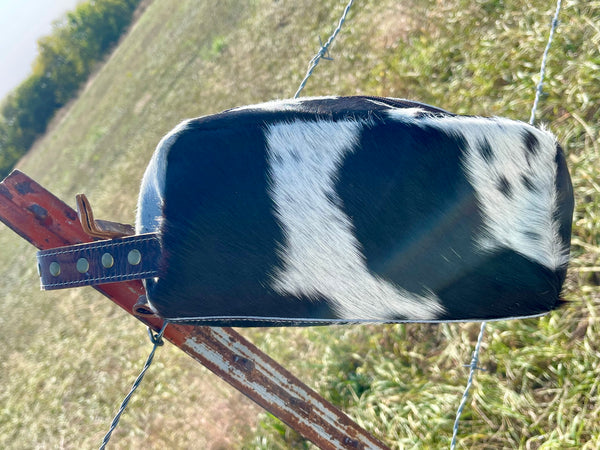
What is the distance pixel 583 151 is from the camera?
2.49 meters

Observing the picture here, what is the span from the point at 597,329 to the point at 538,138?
147cm

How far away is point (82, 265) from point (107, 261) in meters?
0.07

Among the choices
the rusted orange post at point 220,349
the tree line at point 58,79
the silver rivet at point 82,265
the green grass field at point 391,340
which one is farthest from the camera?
the tree line at point 58,79

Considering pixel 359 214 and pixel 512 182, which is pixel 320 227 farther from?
pixel 512 182

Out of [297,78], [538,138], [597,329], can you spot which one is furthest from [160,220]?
[297,78]

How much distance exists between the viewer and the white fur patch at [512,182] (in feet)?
2.88

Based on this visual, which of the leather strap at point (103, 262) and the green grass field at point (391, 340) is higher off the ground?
the leather strap at point (103, 262)

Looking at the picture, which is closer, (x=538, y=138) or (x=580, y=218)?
(x=538, y=138)

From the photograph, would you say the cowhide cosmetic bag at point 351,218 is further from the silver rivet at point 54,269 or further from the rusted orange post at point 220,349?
the rusted orange post at point 220,349

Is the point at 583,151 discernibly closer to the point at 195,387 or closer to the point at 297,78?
the point at 195,387

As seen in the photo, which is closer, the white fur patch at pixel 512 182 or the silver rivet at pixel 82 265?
the white fur patch at pixel 512 182

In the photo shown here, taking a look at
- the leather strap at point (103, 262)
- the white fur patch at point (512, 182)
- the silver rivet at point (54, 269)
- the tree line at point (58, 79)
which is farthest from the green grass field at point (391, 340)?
the tree line at point (58, 79)

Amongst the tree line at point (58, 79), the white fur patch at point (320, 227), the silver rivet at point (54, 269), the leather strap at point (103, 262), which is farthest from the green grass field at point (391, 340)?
the tree line at point (58, 79)

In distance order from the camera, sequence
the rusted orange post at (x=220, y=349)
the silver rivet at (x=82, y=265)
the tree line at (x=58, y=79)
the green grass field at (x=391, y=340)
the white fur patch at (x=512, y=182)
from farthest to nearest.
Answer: the tree line at (x=58, y=79) → the green grass field at (x=391, y=340) → the rusted orange post at (x=220, y=349) → the silver rivet at (x=82, y=265) → the white fur patch at (x=512, y=182)
